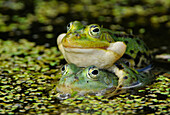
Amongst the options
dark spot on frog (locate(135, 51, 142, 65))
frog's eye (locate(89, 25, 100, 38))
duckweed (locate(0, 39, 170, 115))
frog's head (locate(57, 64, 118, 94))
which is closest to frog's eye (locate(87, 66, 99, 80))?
frog's head (locate(57, 64, 118, 94))

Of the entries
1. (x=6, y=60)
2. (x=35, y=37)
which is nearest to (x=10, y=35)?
(x=35, y=37)

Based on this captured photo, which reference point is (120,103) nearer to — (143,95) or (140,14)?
(143,95)

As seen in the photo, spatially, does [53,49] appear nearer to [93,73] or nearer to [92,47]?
[92,47]

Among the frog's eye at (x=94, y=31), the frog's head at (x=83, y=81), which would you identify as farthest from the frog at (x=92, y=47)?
the frog's head at (x=83, y=81)

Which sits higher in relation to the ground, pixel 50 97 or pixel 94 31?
pixel 94 31

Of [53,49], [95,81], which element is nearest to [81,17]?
[53,49]

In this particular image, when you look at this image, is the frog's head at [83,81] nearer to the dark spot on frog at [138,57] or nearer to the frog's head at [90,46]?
the frog's head at [90,46]

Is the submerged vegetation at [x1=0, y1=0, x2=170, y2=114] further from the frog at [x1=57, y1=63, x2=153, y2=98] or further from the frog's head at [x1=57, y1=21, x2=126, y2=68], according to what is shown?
the frog's head at [x1=57, y1=21, x2=126, y2=68]
